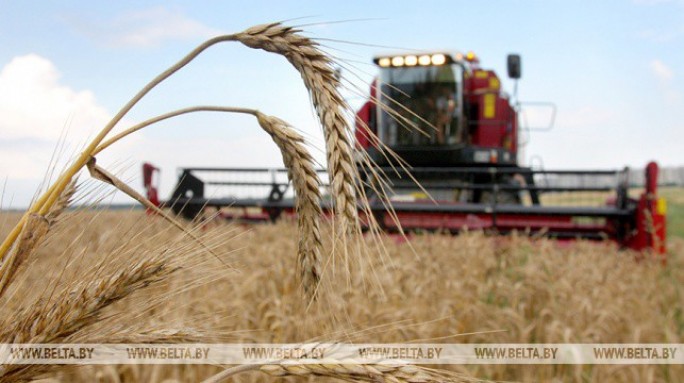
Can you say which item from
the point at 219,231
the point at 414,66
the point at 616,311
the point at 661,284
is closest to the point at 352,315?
the point at 616,311

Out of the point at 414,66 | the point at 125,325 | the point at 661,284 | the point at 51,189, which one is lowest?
the point at 661,284

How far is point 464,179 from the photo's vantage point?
9625 mm

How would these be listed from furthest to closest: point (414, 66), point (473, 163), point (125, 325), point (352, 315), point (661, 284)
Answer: point (473, 163), point (414, 66), point (661, 284), point (352, 315), point (125, 325)

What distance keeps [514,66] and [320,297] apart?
30.1 ft

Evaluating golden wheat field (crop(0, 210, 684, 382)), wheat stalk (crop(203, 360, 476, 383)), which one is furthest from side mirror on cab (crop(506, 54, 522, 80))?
wheat stalk (crop(203, 360, 476, 383))

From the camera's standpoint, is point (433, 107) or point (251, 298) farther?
point (433, 107)

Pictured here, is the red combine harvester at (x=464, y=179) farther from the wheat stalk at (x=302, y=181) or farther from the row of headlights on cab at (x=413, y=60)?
the wheat stalk at (x=302, y=181)

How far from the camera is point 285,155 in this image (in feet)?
2.79

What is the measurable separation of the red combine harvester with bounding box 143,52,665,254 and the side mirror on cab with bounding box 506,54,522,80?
0.02 m

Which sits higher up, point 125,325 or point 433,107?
point 433,107

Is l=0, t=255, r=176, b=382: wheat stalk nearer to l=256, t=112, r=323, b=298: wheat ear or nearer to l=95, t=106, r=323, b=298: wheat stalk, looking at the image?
l=95, t=106, r=323, b=298: wheat stalk

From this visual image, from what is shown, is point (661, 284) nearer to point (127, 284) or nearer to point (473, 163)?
point (473, 163)

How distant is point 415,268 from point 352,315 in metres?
1.95

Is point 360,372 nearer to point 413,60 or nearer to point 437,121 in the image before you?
point 413,60
